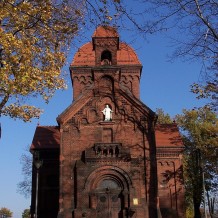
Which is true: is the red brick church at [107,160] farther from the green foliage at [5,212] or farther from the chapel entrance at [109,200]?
the green foliage at [5,212]

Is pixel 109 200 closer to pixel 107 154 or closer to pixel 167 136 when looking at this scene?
pixel 107 154

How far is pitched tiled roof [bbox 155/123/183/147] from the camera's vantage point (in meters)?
35.1

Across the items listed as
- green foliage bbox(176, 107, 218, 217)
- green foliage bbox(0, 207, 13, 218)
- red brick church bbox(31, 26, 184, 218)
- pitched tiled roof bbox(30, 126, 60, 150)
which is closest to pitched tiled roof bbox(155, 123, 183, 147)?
red brick church bbox(31, 26, 184, 218)

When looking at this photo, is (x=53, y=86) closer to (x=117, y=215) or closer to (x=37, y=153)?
(x=117, y=215)

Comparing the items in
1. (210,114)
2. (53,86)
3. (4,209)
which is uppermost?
(210,114)

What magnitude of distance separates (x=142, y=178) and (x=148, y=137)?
3.29 m

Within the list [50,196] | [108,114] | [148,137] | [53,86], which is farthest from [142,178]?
[53,86]

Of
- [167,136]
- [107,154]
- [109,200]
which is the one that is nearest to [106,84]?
[107,154]

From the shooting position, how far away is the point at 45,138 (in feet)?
119

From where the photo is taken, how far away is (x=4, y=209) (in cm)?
15562

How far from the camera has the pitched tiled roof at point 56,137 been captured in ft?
115

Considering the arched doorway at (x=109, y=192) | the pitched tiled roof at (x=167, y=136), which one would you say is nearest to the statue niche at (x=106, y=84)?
the arched doorway at (x=109, y=192)

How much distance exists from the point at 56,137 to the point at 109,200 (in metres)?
10.2

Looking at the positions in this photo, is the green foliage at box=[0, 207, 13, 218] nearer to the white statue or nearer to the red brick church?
Answer: the red brick church
